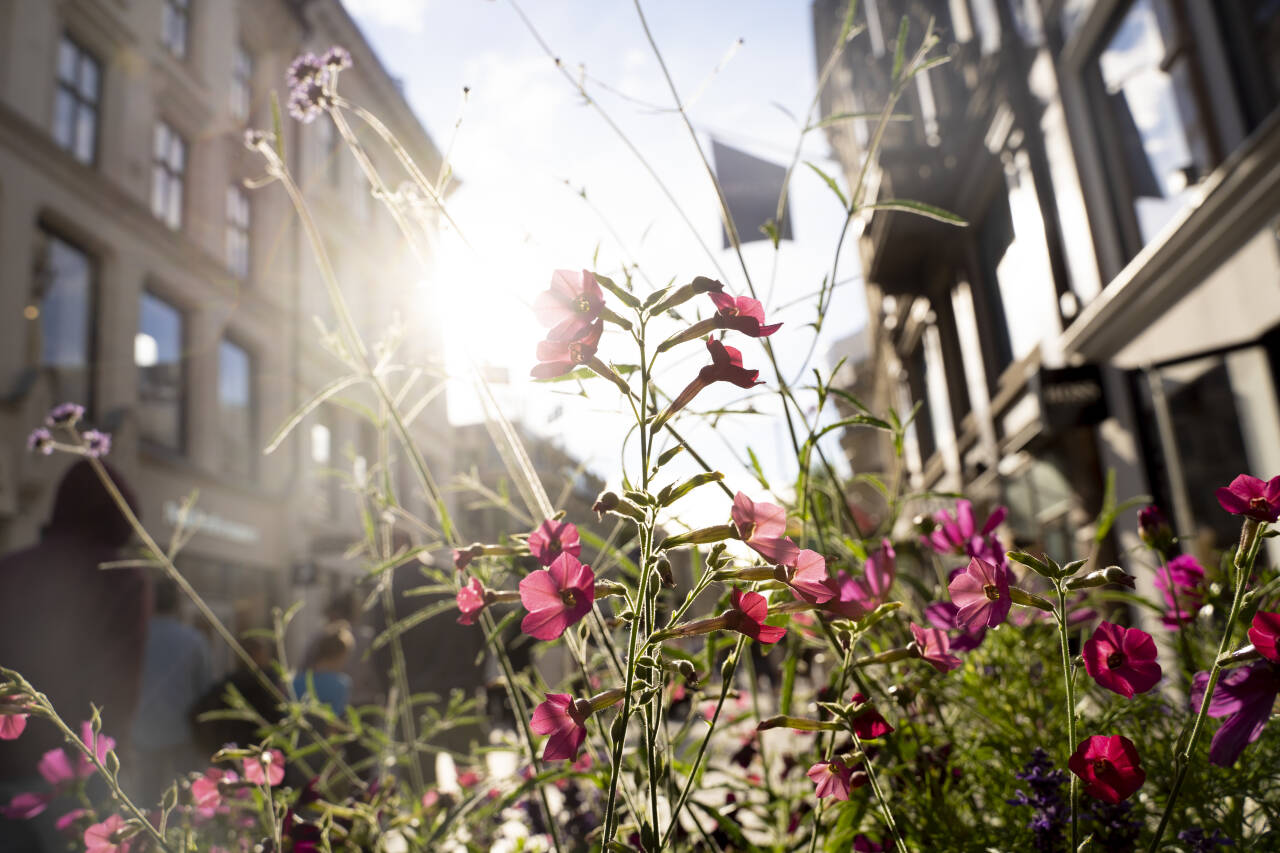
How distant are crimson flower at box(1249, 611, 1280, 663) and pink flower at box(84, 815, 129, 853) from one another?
835 mm

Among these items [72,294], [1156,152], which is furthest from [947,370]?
[72,294]

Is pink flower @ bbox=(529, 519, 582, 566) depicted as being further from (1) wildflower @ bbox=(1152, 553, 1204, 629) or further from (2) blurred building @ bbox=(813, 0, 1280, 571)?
(2) blurred building @ bbox=(813, 0, 1280, 571)

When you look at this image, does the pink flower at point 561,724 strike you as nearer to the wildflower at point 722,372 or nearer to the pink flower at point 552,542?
the pink flower at point 552,542

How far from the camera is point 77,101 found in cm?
1190

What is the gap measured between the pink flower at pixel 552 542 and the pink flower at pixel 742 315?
181 millimetres

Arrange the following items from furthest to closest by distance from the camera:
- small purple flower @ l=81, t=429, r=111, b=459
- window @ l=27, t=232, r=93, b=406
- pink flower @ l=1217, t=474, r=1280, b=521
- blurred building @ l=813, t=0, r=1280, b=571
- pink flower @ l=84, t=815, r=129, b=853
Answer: window @ l=27, t=232, r=93, b=406 → blurred building @ l=813, t=0, r=1280, b=571 → small purple flower @ l=81, t=429, r=111, b=459 → pink flower @ l=84, t=815, r=129, b=853 → pink flower @ l=1217, t=474, r=1280, b=521

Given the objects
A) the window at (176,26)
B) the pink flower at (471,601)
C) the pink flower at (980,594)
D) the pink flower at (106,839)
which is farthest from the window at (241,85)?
the pink flower at (980,594)

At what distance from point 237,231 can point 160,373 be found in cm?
363

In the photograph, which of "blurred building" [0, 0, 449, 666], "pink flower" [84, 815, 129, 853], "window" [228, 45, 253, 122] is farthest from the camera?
"window" [228, 45, 253, 122]

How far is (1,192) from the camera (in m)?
10.1

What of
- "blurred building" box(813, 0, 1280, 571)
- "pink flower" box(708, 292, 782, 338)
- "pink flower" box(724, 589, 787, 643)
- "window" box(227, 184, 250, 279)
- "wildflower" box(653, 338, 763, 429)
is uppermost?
"window" box(227, 184, 250, 279)

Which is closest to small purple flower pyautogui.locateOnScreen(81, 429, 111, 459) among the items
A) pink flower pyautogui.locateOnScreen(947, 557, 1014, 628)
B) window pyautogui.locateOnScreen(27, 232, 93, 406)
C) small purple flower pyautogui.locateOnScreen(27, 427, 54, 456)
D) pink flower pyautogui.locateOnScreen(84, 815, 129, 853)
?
small purple flower pyautogui.locateOnScreen(27, 427, 54, 456)

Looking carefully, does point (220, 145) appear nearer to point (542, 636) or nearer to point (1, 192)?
point (1, 192)

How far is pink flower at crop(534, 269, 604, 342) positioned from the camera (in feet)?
2.12
